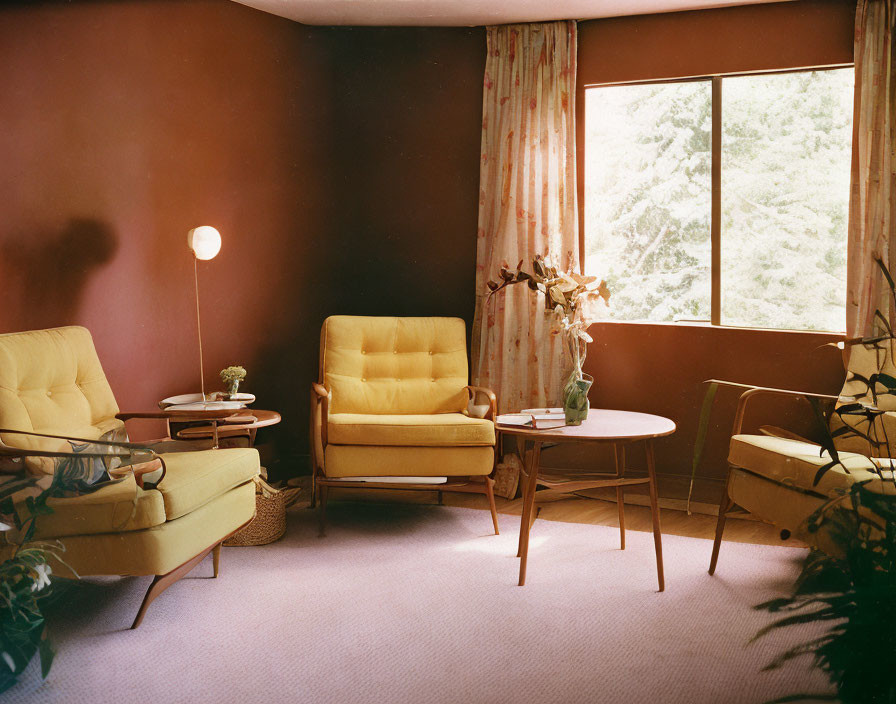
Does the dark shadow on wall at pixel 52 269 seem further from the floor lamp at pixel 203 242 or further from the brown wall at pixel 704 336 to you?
the brown wall at pixel 704 336

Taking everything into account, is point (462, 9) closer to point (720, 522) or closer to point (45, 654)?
point (720, 522)

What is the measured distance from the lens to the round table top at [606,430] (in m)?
3.10

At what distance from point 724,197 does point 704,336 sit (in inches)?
29.8

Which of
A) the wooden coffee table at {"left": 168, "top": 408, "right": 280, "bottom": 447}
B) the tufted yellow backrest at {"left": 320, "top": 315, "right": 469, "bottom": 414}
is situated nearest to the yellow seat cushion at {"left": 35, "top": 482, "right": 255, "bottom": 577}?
the wooden coffee table at {"left": 168, "top": 408, "right": 280, "bottom": 447}

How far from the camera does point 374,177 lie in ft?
16.1

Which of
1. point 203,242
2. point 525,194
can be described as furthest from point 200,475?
point 525,194

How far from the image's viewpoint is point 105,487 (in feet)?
8.61

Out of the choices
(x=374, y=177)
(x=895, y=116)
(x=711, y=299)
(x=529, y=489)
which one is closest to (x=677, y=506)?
(x=711, y=299)

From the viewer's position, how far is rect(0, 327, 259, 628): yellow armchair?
2.54 meters

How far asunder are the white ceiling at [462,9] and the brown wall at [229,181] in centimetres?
14

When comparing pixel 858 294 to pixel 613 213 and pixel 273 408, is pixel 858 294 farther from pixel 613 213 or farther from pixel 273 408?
pixel 273 408

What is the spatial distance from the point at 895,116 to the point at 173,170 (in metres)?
3.49

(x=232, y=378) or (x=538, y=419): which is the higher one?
(x=232, y=378)

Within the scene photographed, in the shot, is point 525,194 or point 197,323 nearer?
point 197,323
